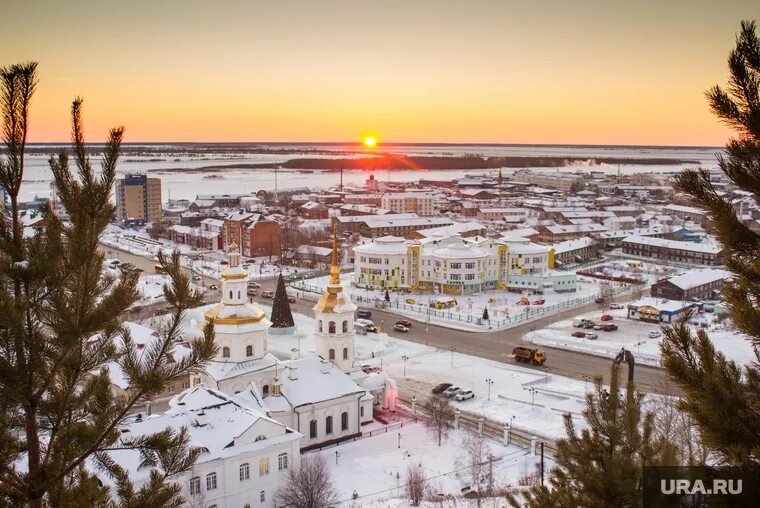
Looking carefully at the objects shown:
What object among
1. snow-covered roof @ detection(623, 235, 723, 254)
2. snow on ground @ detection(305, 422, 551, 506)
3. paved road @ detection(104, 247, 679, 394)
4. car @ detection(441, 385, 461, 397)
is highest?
snow-covered roof @ detection(623, 235, 723, 254)

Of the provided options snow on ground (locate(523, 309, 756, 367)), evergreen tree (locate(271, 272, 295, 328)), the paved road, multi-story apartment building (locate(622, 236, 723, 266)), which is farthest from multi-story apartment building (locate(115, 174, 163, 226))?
snow on ground (locate(523, 309, 756, 367))

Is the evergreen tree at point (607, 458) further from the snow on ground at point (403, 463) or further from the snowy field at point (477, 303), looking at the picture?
the snowy field at point (477, 303)

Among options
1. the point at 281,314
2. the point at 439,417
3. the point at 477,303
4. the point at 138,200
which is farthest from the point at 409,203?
the point at 439,417

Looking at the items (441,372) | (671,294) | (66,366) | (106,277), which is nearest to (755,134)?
(106,277)

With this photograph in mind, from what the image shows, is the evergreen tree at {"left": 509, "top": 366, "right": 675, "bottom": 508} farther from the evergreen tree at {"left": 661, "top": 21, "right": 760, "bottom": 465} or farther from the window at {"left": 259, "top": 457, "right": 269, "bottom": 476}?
the window at {"left": 259, "top": 457, "right": 269, "bottom": 476}

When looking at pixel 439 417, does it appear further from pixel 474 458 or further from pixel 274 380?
pixel 274 380

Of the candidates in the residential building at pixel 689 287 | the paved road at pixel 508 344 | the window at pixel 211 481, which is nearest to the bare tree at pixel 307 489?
the window at pixel 211 481
